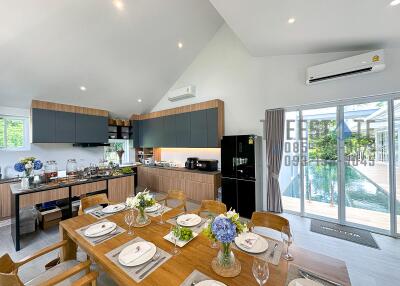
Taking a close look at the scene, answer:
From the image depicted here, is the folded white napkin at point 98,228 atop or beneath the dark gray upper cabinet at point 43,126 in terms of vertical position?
beneath

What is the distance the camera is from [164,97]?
226 inches

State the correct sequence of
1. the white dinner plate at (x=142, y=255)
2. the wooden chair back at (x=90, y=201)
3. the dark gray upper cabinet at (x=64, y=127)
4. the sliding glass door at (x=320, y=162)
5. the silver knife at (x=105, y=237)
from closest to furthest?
the white dinner plate at (x=142, y=255), the silver knife at (x=105, y=237), the wooden chair back at (x=90, y=201), the sliding glass door at (x=320, y=162), the dark gray upper cabinet at (x=64, y=127)

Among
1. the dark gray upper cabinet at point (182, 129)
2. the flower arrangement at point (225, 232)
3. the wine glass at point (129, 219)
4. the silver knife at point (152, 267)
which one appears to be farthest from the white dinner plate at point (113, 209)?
the dark gray upper cabinet at point (182, 129)

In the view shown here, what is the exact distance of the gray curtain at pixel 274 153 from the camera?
3586 mm

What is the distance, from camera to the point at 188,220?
69.0 inches

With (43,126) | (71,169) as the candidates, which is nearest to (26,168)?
(71,169)

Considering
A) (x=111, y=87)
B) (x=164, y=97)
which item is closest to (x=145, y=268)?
→ (x=111, y=87)

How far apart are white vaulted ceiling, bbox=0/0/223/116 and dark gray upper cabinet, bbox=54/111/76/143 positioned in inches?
14.0

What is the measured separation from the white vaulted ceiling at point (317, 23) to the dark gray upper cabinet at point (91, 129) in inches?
167

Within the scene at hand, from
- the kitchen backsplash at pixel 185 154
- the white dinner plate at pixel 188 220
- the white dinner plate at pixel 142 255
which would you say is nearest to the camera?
the white dinner plate at pixel 142 255

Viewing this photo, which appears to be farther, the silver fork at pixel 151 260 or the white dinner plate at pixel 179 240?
the white dinner plate at pixel 179 240

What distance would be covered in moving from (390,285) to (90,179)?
4.44 metres

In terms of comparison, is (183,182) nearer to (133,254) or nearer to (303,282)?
(133,254)

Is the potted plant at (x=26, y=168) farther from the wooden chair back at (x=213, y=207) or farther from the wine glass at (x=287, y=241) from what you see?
the wine glass at (x=287, y=241)
